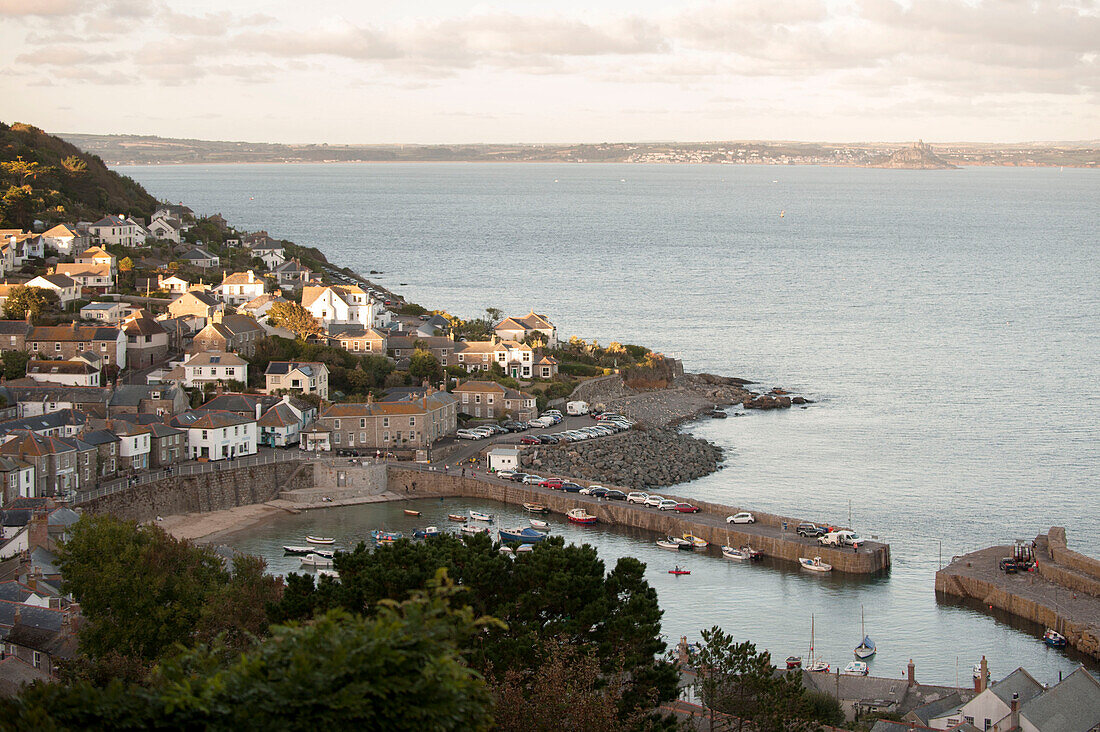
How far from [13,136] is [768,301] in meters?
50.2

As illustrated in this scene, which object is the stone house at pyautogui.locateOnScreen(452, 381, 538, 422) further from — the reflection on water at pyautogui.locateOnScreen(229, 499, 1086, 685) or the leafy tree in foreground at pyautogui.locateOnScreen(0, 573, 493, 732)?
the leafy tree in foreground at pyautogui.locateOnScreen(0, 573, 493, 732)

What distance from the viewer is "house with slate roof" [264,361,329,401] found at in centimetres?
4159

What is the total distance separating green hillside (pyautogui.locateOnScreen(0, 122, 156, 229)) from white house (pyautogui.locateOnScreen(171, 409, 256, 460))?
99.0 feet

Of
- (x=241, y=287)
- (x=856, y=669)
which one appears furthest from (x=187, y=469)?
(x=241, y=287)

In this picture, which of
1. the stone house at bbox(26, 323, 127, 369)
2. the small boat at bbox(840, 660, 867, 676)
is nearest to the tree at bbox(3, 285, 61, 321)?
the stone house at bbox(26, 323, 127, 369)

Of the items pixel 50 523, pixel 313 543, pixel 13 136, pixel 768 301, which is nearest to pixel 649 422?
pixel 313 543

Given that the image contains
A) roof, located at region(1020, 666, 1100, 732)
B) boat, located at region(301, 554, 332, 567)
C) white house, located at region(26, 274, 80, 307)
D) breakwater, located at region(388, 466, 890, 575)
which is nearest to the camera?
roof, located at region(1020, 666, 1100, 732)

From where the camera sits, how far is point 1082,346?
2559 inches

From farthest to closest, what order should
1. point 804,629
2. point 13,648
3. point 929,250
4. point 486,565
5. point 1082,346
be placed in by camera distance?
point 929,250
point 1082,346
point 804,629
point 13,648
point 486,565

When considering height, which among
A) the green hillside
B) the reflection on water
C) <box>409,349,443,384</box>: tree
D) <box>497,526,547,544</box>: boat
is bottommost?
the reflection on water

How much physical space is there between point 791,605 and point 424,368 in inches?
813

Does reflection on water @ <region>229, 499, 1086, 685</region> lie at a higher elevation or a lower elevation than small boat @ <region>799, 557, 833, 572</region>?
lower

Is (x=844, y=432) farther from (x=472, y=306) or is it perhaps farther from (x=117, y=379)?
(x=472, y=306)

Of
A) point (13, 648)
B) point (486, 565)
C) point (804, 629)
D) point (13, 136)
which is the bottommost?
point (804, 629)
